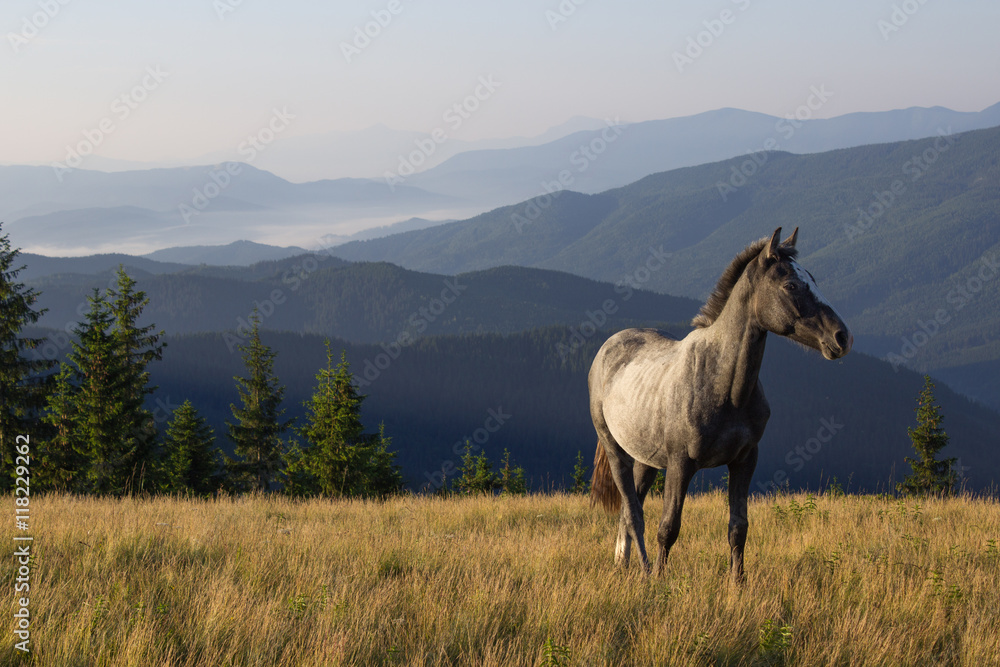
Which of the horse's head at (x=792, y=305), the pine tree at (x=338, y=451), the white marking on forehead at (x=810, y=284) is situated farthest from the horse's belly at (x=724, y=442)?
the pine tree at (x=338, y=451)

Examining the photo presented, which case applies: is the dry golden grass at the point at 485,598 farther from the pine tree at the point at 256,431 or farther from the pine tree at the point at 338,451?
the pine tree at the point at 256,431

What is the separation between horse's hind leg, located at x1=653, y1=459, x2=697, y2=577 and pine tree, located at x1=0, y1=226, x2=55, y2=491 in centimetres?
2230

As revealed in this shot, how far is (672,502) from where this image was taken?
6.22 metres

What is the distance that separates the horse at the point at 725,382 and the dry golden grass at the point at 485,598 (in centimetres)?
70

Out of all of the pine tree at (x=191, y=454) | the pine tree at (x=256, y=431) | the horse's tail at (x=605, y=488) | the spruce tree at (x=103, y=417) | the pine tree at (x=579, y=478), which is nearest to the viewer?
the horse's tail at (x=605, y=488)

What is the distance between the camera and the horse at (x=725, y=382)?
17.9 feet

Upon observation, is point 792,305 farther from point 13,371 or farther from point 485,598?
point 13,371

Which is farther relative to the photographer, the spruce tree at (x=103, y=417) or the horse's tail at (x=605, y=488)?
the spruce tree at (x=103, y=417)

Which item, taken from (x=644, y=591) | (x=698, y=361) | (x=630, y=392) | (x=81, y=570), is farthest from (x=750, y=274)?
(x=81, y=570)

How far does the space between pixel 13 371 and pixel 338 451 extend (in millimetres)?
11227

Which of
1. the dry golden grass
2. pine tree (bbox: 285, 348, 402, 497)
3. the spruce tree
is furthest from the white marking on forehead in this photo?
the spruce tree

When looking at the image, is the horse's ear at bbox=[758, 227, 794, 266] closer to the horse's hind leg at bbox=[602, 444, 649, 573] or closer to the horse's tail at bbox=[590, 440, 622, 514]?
the horse's hind leg at bbox=[602, 444, 649, 573]

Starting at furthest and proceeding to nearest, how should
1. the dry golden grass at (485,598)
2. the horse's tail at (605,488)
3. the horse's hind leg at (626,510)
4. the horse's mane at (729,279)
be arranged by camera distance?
the horse's tail at (605,488) < the horse's hind leg at (626,510) < the horse's mane at (729,279) < the dry golden grass at (485,598)

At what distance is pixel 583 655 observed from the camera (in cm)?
436
